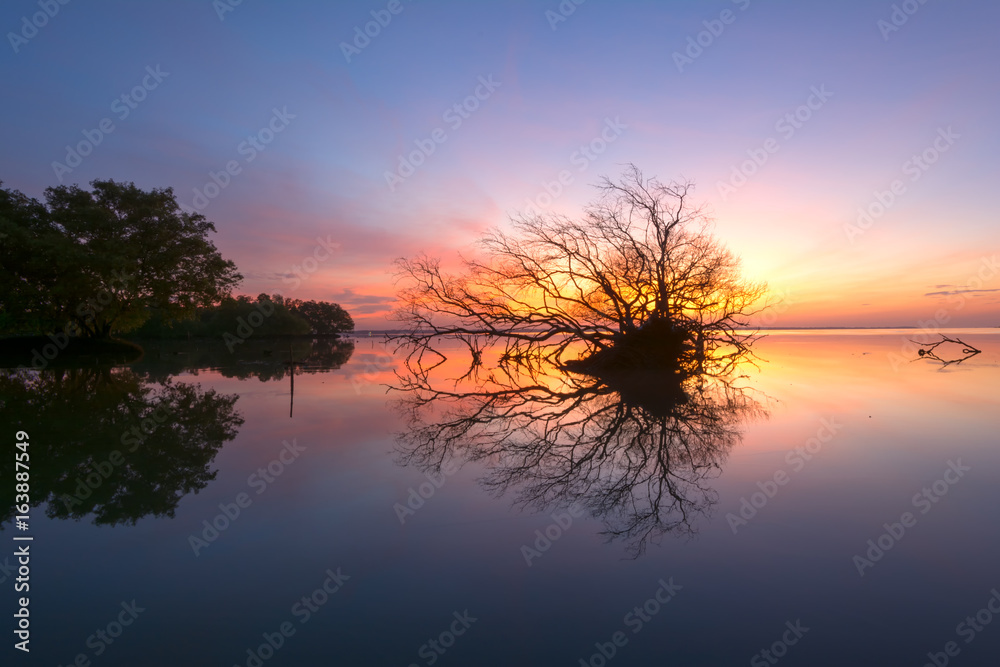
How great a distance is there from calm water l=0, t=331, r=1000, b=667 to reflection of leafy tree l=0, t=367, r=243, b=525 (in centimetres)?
5

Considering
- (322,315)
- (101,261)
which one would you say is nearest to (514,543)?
(101,261)

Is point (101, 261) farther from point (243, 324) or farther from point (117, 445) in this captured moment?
point (243, 324)

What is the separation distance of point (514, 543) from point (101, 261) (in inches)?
1241

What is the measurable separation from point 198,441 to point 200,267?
28236mm

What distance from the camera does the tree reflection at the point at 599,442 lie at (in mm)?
4715

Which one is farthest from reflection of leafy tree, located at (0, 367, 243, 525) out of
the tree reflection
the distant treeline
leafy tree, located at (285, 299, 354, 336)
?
leafy tree, located at (285, 299, 354, 336)

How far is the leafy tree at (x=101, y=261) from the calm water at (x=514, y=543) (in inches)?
948

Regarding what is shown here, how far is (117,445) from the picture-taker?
6809mm

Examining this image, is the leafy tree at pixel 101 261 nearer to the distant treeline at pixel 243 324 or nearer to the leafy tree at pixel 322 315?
the distant treeline at pixel 243 324

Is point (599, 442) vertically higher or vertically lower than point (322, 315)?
higher

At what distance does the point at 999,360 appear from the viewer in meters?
20.7

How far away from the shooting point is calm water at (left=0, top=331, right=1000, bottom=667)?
267 cm

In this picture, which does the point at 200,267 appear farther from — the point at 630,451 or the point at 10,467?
the point at 630,451

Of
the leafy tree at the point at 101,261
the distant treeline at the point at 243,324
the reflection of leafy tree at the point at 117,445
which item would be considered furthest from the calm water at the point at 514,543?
the distant treeline at the point at 243,324
